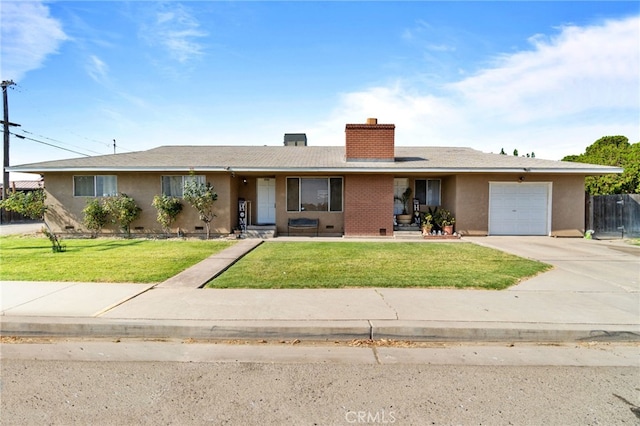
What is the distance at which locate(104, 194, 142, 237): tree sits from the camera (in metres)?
13.4

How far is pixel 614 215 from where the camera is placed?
1434cm

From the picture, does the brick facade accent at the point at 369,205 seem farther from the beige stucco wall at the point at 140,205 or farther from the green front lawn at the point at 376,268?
the beige stucco wall at the point at 140,205

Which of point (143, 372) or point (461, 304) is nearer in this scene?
point (143, 372)

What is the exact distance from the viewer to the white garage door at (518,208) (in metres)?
13.9

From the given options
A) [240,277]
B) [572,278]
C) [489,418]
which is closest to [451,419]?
[489,418]

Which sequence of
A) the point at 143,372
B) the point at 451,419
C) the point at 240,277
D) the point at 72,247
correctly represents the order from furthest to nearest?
the point at 72,247
the point at 240,277
the point at 143,372
the point at 451,419

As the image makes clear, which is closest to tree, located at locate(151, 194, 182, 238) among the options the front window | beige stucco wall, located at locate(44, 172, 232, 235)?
beige stucco wall, located at locate(44, 172, 232, 235)

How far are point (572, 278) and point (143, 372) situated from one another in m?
7.67

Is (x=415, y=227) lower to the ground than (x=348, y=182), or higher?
lower

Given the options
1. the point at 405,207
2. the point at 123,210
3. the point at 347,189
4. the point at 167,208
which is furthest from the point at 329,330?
the point at 123,210

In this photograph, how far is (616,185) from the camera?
1797cm

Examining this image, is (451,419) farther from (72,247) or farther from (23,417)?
(72,247)

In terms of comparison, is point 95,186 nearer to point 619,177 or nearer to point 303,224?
point 303,224

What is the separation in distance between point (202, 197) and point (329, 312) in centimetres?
988
